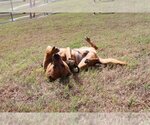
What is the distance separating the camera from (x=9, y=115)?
2998 mm

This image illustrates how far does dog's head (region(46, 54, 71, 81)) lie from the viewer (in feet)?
11.3

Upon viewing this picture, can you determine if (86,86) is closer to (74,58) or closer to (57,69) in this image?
(57,69)

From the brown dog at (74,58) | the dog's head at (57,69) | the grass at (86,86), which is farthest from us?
the brown dog at (74,58)

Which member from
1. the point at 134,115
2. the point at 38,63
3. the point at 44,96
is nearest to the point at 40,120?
the point at 44,96

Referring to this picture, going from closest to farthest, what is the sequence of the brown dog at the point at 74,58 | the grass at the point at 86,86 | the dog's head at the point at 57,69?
1. the grass at the point at 86,86
2. the dog's head at the point at 57,69
3. the brown dog at the point at 74,58

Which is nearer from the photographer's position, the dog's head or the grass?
the grass

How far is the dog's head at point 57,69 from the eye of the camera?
11.3ft

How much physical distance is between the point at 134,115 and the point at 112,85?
687 millimetres

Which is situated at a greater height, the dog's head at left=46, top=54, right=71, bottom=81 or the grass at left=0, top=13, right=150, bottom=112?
the dog's head at left=46, top=54, right=71, bottom=81

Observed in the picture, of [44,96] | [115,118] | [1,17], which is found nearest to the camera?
[115,118]

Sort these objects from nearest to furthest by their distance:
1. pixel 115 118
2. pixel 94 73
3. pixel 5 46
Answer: pixel 115 118, pixel 94 73, pixel 5 46

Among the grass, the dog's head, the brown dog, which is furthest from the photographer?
the brown dog

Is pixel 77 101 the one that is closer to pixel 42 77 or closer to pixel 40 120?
pixel 40 120

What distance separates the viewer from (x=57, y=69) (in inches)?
139
